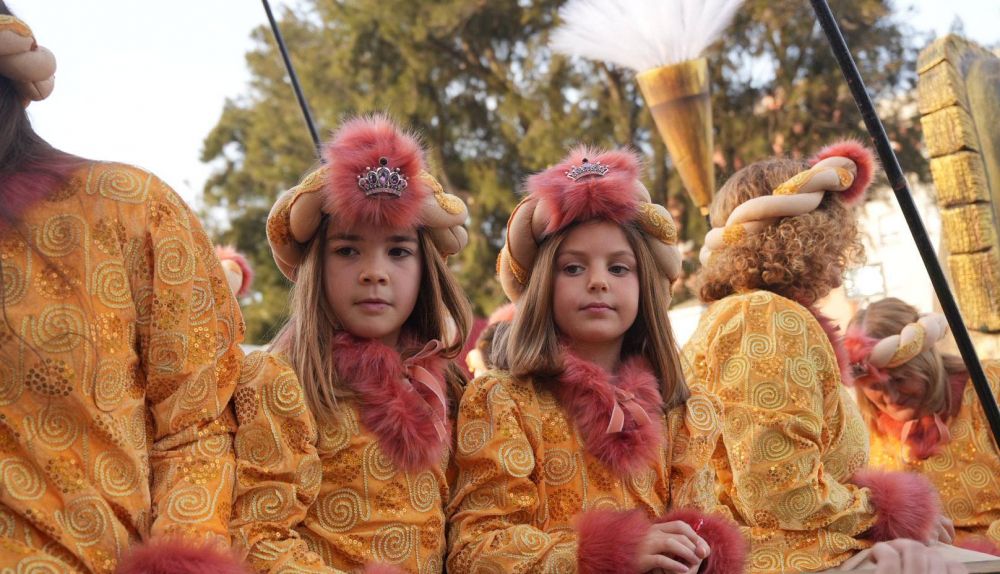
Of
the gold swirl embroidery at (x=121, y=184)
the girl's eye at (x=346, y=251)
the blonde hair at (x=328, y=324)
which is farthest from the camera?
the girl's eye at (x=346, y=251)

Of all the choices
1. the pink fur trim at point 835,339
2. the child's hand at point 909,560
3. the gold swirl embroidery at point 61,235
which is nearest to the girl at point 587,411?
the child's hand at point 909,560

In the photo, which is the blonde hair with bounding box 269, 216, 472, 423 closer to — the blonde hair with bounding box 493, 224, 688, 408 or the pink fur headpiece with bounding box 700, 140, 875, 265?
the blonde hair with bounding box 493, 224, 688, 408

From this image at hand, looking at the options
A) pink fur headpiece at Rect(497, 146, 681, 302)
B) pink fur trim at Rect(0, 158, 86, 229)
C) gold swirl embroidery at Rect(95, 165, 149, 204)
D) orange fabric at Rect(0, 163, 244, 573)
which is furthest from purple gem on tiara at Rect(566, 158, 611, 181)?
pink fur trim at Rect(0, 158, 86, 229)

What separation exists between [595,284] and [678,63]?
1.74m

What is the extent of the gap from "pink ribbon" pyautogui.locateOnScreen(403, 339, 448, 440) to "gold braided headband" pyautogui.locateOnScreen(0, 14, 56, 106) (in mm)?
1072

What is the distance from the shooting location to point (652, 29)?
14.1 feet

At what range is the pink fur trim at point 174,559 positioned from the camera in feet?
6.08

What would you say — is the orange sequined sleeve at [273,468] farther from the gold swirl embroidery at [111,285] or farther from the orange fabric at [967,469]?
the orange fabric at [967,469]

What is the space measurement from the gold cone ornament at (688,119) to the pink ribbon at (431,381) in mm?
1711

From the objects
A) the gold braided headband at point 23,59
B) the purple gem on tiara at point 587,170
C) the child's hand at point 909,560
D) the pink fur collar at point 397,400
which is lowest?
the child's hand at point 909,560

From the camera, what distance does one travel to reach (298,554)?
7.36 feet

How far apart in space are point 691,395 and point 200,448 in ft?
4.39

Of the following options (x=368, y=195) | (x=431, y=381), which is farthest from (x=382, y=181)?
(x=431, y=381)

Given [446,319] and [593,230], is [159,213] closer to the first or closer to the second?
[446,319]
